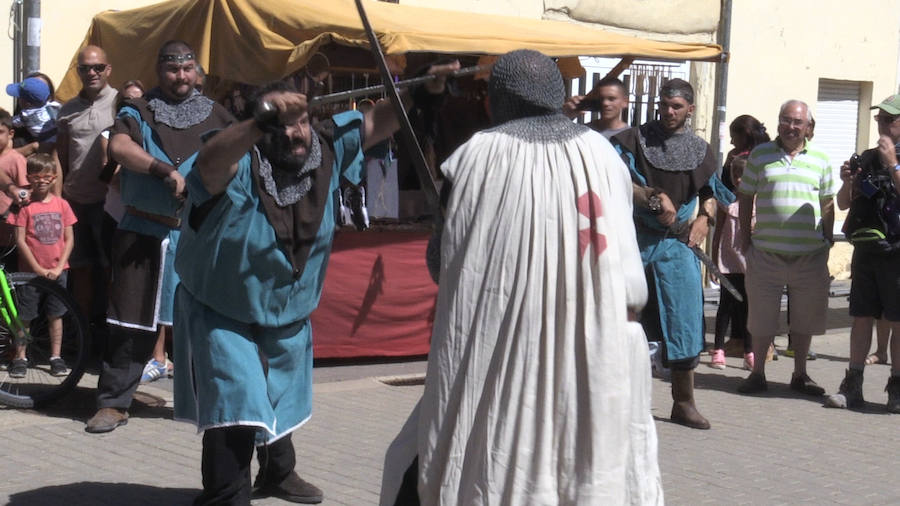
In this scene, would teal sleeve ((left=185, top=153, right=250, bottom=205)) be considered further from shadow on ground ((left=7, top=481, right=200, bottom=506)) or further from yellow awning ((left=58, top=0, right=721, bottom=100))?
yellow awning ((left=58, top=0, right=721, bottom=100))

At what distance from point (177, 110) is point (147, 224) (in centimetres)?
59

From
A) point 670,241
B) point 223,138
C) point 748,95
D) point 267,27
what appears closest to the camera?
point 223,138

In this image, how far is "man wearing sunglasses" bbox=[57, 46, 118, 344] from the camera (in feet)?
26.5

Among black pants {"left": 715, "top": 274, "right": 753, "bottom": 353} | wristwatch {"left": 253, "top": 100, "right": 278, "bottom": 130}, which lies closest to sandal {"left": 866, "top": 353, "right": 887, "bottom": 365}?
black pants {"left": 715, "top": 274, "right": 753, "bottom": 353}

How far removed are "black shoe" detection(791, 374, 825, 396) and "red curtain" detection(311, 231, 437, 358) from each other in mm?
2454

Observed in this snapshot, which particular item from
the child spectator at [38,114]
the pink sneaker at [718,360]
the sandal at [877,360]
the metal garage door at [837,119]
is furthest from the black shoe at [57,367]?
the metal garage door at [837,119]

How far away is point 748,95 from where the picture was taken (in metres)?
14.9

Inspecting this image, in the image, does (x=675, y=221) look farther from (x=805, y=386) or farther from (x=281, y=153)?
(x=281, y=153)

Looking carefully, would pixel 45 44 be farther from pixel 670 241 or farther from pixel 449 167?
pixel 449 167

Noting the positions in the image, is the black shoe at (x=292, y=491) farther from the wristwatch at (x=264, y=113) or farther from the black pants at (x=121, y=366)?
the wristwatch at (x=264, y=113)

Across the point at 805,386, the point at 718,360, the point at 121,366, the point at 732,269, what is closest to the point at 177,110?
the point at 121,366

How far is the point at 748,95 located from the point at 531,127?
37.9ft

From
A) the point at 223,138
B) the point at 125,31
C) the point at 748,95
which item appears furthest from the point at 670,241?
the point at 748,95

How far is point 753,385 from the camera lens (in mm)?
8711
